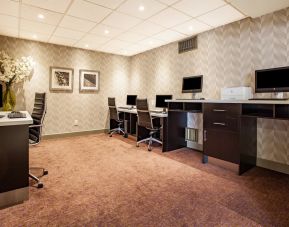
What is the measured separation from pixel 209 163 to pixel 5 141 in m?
3.00

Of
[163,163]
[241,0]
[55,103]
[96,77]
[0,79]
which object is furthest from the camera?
[96,77]

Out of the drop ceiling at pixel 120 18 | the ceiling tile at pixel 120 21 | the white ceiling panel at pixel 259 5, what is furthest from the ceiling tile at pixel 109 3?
the white ceiling panel at pixel 259 5

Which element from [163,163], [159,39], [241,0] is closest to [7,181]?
[163,163]

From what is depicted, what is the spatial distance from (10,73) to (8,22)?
1.08 m

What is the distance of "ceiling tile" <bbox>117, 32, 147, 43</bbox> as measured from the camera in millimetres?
4305

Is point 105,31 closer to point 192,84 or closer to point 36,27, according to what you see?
point 36,27

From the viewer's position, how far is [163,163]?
10.7 ft

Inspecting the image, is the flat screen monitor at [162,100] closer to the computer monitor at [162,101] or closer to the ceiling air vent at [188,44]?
the computer monitor at [162,101]

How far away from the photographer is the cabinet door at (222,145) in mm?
2778

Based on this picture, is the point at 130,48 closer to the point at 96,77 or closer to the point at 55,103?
the point at 96,77

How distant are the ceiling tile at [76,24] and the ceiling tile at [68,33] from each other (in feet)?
0.68

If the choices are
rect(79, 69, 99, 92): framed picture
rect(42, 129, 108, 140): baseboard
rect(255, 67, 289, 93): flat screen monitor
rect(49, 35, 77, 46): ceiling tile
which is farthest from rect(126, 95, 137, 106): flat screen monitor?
rect(255, 67, 289, 93): flat screen monitor

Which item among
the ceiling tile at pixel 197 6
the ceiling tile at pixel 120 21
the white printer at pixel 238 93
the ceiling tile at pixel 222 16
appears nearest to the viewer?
the ceiling tile at pixel 197 6

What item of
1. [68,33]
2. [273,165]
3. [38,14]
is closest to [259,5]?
[273,165]
